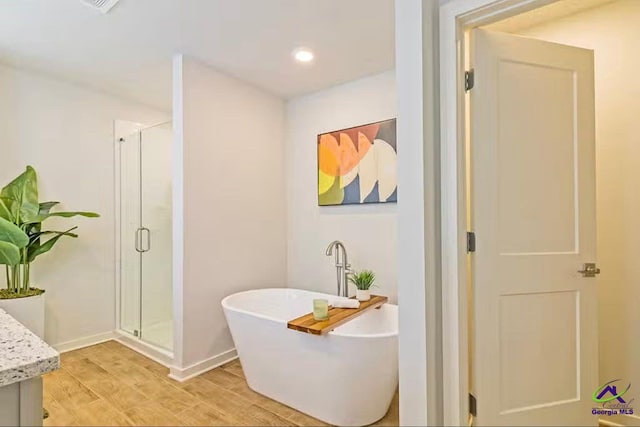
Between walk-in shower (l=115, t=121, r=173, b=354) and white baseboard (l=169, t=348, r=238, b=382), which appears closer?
white baseboard (l=169, t=348, r=238, b=382)

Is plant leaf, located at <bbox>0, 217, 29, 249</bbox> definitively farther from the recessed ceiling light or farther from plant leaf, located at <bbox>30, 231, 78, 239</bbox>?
the recessed ceiling light

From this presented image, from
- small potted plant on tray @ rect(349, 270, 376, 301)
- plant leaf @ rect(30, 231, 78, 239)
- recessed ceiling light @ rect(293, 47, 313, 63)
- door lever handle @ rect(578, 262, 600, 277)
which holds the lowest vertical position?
small potted plant on tray @ rect(349, 270, 376, 301)

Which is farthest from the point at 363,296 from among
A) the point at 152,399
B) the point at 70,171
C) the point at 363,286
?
the point at 70,171

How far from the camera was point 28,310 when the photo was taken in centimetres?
238

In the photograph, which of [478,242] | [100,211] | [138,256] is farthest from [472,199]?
[100,211]

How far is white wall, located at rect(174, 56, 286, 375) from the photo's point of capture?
2498 mm

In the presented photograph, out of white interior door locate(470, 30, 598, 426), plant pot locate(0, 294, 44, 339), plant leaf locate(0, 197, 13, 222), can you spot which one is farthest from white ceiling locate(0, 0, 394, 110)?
plant pot locate(0, 294, 44, 339)

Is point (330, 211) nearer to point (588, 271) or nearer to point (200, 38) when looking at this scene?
point (200, 38)

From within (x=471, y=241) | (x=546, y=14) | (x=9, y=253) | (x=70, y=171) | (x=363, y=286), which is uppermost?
(x=546, y=14)

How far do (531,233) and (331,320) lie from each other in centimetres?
117

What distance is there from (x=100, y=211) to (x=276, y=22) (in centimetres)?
244

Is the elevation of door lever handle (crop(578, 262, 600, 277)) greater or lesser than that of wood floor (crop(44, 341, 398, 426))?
greater

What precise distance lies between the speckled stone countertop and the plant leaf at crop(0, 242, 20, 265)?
1612mm

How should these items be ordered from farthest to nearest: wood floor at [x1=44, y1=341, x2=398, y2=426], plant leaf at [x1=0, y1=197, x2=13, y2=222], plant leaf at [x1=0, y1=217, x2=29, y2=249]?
1. plant leaf at [x1=0, y1=197, x2=13, y2=222]
2. plant leaf at [x1=0, y1=217, x2=29, y2=249]
3. wood floor at [x1=44, y1=341, x2=398, y2=426]
